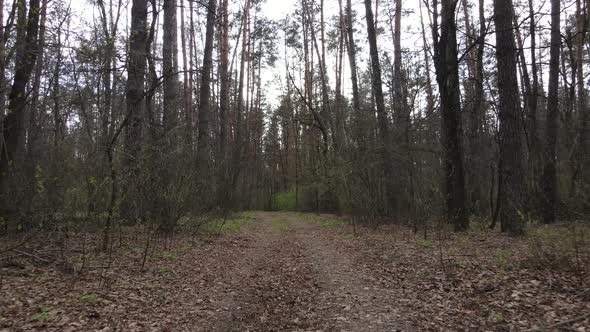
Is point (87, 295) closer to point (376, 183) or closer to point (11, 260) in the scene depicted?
point (11, 260)

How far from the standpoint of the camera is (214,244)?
10.3m

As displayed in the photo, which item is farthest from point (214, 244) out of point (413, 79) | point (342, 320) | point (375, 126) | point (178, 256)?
point (413, 79)

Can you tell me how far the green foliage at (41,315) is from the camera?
452 centimetres

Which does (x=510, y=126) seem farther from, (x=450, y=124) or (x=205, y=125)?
(x=205, y=125)

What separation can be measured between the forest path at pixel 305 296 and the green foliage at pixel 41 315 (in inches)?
73.8

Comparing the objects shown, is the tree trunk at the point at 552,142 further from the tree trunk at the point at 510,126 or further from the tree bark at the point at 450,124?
the tree trunk at the point at 510,126

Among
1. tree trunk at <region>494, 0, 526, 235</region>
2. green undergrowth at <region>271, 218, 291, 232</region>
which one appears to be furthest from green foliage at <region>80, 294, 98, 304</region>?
green undergrowth at <region>271, 218, 291, 232</region>

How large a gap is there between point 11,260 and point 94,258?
1229 mm

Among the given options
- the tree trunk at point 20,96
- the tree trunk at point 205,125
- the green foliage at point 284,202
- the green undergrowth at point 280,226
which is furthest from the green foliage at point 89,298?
the green foliage at point 284,202

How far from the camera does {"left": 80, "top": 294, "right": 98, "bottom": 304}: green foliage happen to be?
516cm

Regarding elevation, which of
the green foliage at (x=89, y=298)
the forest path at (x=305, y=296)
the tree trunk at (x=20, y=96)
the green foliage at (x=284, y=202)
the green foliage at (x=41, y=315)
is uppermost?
the tree trunk at (x=20, y=96)

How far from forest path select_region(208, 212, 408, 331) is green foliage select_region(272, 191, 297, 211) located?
21123mm

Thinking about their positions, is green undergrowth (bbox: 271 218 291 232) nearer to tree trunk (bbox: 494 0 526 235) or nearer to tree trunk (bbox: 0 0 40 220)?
tree trunk (bbox: 494 0 526 235)

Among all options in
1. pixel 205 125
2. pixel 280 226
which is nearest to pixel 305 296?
pixel 205 125
